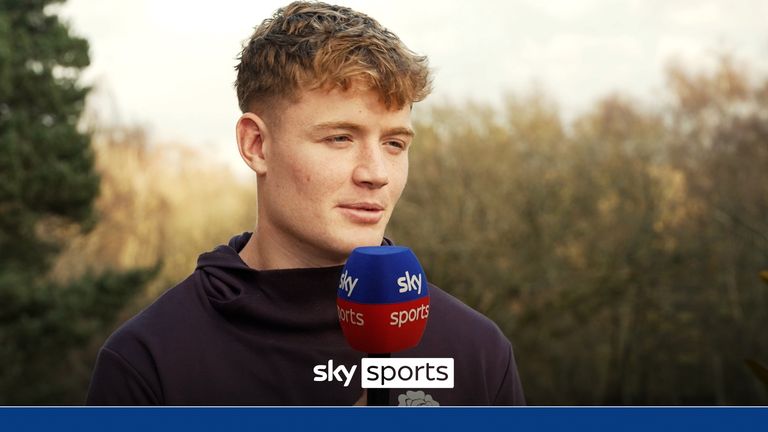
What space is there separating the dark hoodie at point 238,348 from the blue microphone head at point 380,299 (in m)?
0.42

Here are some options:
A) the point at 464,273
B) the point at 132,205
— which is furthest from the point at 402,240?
the point at 132,205

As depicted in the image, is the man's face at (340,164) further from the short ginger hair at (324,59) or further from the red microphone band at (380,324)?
the red microphone band at (380,324)

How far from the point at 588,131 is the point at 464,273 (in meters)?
6.45

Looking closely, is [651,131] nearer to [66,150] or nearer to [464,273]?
[464,273]

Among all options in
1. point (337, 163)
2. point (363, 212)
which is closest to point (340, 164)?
point (337, 163)

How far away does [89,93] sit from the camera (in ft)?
66.3

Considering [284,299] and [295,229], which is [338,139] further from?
[284,299]

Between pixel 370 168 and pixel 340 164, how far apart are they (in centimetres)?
7

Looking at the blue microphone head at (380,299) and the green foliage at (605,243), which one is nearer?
the blue microphone head at (380,299)

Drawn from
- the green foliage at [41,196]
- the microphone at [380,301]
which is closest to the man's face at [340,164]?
the microphone at [380,301]

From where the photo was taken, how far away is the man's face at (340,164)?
2.14 meters

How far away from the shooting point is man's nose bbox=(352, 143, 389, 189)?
83.7 inches

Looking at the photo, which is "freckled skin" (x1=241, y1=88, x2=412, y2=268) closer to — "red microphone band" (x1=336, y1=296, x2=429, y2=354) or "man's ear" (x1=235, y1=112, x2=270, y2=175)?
"man's ear" (x1=235, y1=112, x2=270, y2=175)

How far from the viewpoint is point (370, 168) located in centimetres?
213
